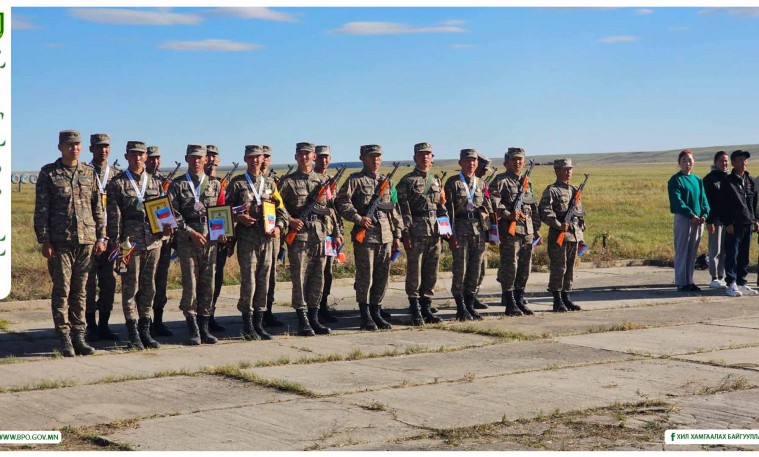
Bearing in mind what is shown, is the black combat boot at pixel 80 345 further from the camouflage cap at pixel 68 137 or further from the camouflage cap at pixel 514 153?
the camouflage cap at pixel 514 153

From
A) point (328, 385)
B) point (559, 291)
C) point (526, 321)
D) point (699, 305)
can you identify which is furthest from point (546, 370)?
point (699, 305)

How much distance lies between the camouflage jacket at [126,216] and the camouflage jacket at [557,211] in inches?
192

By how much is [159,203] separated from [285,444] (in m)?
4.35

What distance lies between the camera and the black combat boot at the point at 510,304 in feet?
44.3

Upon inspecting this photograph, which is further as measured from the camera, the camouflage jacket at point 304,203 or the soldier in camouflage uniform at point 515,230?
the soldier in camouflage uniform at point 515,230

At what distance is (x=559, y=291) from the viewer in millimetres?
13914

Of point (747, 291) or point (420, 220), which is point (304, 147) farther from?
point (747, 291)

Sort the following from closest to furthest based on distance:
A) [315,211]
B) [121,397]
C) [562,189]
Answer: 1. [121,397]
2. [315,211]
3. [562,189]

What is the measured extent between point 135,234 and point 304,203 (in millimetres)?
1926

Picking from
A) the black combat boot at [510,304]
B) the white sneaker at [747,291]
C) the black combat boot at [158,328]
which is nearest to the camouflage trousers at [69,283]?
the black combat boot at [158,328]

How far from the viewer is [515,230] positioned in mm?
13203

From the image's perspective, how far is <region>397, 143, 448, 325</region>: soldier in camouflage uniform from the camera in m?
12.6

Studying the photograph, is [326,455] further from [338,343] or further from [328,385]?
[338,343]

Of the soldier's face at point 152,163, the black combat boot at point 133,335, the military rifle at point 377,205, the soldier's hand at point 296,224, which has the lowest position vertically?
the black combat boot at point 133,335
